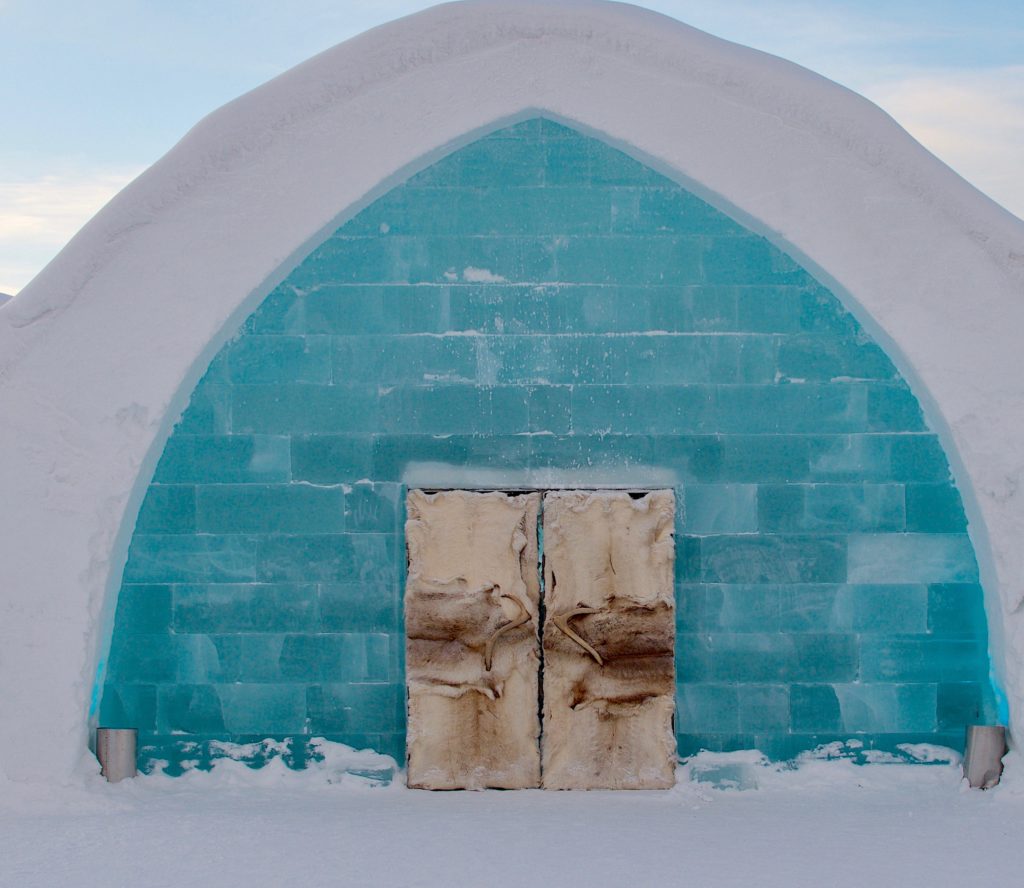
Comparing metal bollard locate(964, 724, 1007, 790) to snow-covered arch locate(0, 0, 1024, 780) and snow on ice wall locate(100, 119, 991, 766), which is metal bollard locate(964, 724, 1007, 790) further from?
snow-covered arch locate(0, 0, 1024, 780)

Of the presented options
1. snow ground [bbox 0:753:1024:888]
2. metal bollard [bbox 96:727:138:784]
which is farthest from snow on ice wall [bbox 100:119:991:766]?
snow ground [bbox 0:753:1024:888]

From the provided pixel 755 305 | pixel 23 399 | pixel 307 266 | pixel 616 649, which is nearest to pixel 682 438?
pixel 755 305

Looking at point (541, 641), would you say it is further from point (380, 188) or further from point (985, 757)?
point (380, 188)

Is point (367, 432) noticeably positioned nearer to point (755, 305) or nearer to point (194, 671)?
point (194, 671)

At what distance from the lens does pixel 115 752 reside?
5.39 m

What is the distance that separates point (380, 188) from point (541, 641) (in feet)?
8.12

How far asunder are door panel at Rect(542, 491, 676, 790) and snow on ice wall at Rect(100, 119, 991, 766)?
0.17m

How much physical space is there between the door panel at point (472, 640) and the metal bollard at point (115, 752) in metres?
1.45

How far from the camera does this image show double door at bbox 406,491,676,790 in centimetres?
534

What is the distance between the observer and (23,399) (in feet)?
17.7

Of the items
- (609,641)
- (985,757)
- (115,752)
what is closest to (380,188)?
(609,641)

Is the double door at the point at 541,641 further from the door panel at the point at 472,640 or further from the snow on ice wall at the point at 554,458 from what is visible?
the snow on ice wall at the point at 554,458

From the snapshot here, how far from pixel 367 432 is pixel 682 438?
5.35 ft

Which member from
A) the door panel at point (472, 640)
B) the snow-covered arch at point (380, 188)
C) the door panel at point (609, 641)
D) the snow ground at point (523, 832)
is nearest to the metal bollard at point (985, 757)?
the snow ground at point (523, 832)
